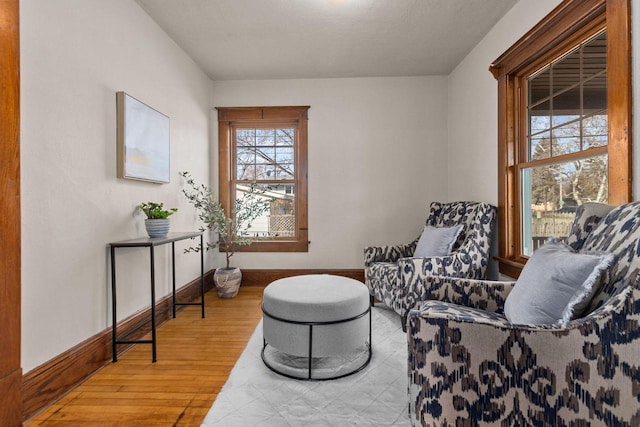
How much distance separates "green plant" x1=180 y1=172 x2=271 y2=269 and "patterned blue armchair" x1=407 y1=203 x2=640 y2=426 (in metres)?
2.75

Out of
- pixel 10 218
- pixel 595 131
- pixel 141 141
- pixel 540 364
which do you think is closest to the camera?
pixel 540 364

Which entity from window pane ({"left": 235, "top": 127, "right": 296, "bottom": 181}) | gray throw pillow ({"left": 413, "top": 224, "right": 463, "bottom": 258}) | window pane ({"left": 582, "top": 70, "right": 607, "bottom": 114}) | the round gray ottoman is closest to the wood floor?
the round gray ottoman

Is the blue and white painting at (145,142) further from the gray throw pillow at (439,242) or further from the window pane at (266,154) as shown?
the gray throw pillow at (439,242)

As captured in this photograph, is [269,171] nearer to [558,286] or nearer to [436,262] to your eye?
[436,262]

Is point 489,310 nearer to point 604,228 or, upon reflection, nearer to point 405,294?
point 604,228

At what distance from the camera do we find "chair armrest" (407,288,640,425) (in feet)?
3.21

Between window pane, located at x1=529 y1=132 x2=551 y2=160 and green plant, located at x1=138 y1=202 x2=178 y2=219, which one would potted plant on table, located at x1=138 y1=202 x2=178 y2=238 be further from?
window pane, located at x1=529 y1=132 x2=551 y2=160

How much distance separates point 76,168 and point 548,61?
3.24 m

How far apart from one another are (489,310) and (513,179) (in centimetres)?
151

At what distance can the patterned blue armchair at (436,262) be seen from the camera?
2.39m

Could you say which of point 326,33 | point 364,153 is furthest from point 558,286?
point 364,153

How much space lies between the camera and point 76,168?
1875 mm

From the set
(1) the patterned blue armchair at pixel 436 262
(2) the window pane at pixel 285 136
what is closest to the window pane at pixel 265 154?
(2) the window pane at pixel 285 136

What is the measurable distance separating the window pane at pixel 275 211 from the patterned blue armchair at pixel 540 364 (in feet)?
9.77
